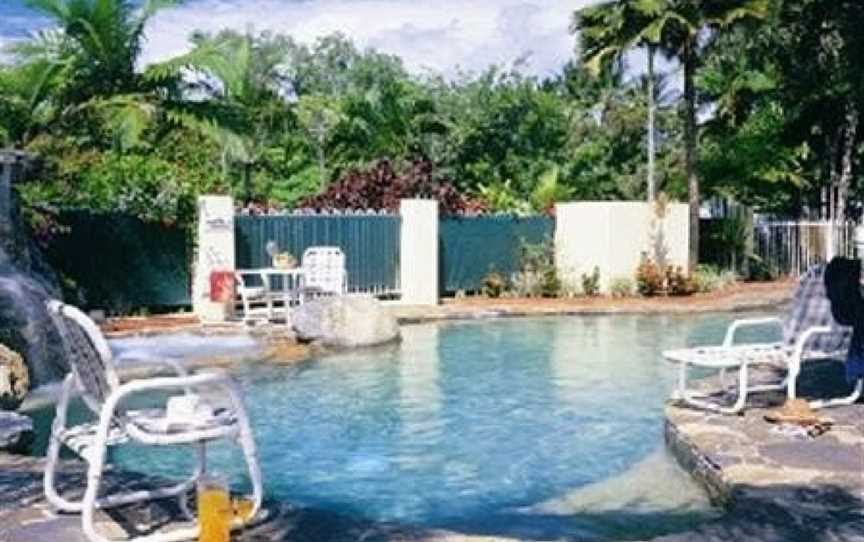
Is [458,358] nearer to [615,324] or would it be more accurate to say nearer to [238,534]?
[615,324]

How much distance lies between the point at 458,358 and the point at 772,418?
22.1 feet

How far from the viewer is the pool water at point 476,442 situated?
23.5 ft

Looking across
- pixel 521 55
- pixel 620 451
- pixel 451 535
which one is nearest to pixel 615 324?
pixel 620 451

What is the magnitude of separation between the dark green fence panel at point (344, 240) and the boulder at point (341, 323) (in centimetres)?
482

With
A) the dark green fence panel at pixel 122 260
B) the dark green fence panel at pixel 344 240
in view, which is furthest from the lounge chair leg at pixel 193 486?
the dark green fence panel at pixel 344 240

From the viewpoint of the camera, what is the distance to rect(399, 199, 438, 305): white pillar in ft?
70.0

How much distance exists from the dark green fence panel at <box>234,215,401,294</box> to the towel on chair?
1277 centimetres

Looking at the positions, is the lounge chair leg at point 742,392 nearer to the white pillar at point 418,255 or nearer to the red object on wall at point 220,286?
the red object on wall at point 220,286

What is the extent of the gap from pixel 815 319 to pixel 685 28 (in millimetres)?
17141

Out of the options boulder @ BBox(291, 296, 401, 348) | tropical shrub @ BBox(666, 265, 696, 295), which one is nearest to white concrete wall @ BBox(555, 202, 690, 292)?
tropical shrub @ BBox(666, 265, 696, 295)

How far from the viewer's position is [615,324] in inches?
738

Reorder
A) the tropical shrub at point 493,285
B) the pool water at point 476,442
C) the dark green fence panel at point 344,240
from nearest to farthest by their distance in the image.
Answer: the pool water at point 476,442 < the dark green fence panel at point 344,240 < the tropical shrub at point 493,285

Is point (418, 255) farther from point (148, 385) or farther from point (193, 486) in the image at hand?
point (148, 385)

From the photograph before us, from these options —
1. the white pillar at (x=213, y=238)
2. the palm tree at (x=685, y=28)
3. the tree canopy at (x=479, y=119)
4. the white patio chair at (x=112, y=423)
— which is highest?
the palm tree at (x=685, y=28)
